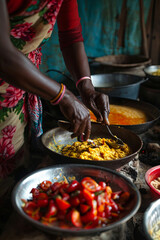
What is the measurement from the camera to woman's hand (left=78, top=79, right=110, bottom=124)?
6.72ft

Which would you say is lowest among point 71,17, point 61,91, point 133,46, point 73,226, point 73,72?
point 133,46

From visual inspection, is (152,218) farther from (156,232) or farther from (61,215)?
(61,215)

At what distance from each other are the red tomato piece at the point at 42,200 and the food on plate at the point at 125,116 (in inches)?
62.4

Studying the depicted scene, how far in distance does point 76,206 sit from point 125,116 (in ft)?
6.18

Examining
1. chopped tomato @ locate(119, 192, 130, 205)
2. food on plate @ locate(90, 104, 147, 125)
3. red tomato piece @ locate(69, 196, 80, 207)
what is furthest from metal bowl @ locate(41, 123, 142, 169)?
red tomato piece @ locate(69, 196, 80, 207)

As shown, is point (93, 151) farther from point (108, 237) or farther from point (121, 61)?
point (121, 61)

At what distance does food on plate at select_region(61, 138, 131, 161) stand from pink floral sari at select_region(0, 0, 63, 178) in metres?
0.36

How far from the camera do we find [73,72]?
235 cm

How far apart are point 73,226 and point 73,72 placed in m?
1.52

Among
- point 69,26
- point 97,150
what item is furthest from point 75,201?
point 69,26

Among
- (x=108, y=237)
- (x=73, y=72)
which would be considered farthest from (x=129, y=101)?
(x=108, y=237)

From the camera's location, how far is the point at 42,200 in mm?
1222

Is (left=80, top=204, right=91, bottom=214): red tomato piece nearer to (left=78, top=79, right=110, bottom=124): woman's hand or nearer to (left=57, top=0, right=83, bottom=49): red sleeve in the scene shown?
(left=78, top=79, right=110, bottom=124): woman's hand

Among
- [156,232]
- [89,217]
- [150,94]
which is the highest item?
[89,217]
